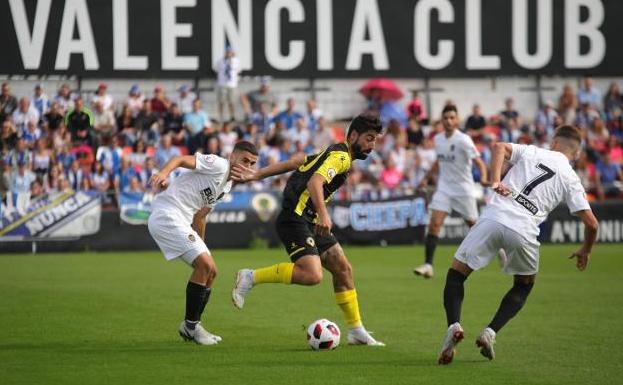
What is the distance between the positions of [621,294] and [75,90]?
17282mm

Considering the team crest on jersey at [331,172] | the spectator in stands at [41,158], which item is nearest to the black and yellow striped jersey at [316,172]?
the team crest on jersey at [331,172]

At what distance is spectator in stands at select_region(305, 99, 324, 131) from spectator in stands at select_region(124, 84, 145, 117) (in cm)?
427

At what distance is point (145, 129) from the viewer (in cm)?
2603

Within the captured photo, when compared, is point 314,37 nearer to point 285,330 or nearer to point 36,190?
point 36,190

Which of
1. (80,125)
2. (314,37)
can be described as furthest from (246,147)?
(314,37)

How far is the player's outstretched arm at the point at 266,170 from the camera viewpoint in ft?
33.1

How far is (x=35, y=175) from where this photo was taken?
77.8ft

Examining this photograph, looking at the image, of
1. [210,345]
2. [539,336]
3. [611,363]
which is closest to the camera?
[611,363]

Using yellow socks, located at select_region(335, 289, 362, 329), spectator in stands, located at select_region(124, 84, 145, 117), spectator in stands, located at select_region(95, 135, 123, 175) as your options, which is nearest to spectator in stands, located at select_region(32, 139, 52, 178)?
spectator in stands, located at select_region(95, 135, 123, 175)

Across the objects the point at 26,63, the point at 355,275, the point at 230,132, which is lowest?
the point at 355,275

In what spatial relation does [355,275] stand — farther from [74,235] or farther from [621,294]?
[74,235]

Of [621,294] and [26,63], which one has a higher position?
[26,63]

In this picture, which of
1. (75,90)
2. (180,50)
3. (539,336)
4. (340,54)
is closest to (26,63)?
(75,90)

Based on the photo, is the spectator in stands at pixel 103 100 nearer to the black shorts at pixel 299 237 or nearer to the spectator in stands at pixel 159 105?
the spectator in stands at pixel 159 105
